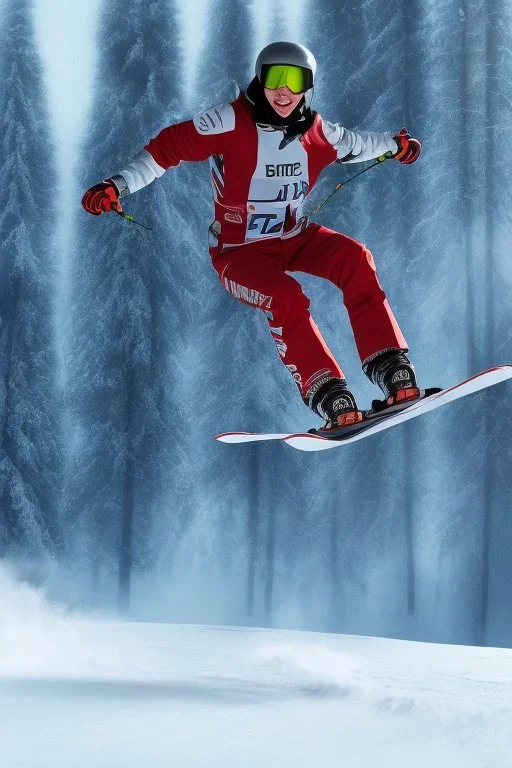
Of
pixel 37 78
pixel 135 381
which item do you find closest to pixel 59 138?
pixel 37 78

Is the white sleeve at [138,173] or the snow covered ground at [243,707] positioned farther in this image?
the white sleeve at [138,173]

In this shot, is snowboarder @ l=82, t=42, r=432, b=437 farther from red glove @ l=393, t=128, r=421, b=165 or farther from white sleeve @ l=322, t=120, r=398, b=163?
red glove @ l=393, t=128, r=421, b=165

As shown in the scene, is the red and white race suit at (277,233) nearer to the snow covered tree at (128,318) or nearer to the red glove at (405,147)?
the red glove at (405,147)

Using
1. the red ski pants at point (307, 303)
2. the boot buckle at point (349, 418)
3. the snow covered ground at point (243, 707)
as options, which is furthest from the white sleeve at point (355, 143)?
the snow covered ground at point (243, 707)

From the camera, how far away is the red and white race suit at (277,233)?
4.50m

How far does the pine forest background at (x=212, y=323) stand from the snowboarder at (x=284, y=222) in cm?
723

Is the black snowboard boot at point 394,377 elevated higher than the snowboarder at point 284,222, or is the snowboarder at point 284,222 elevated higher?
the snowboarder at point 284,222

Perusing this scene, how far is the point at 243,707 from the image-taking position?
4.09 metres

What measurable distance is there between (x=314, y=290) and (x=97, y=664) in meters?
7.49

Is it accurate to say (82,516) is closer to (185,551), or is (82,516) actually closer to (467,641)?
(185,551)

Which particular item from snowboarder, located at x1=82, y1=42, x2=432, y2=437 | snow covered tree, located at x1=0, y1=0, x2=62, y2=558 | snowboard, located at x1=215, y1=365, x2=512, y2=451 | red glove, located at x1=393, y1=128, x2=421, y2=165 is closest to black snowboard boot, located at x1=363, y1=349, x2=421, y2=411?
snowboarder, located at x1=82, y1=42, x2=432, y2=437

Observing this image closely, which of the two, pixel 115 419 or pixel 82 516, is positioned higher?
pixel 115 419

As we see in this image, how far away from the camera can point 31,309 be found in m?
12.3

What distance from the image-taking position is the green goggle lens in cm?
434
